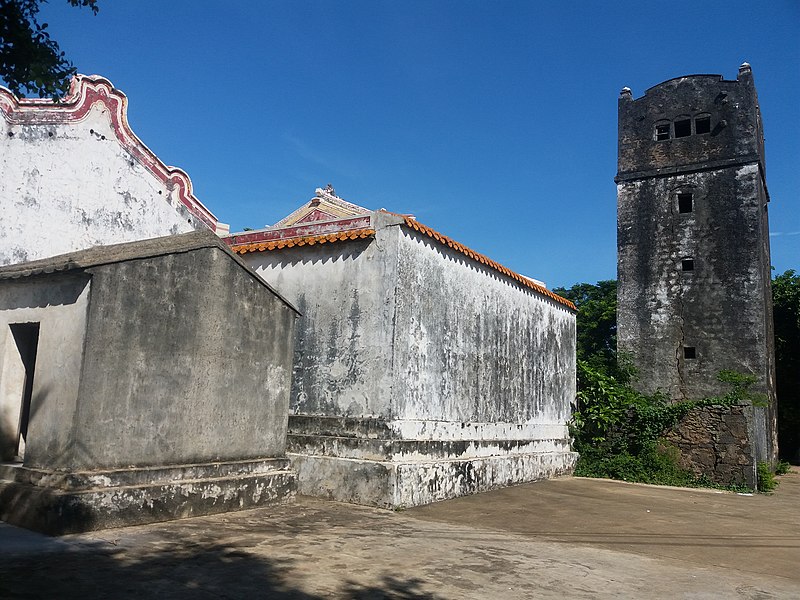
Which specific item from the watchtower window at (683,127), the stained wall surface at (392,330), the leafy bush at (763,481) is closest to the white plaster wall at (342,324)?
the stained wall surface at (392,330)

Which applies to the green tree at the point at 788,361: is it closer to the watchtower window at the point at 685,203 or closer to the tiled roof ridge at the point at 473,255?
the watchtower window at the point at 685,203

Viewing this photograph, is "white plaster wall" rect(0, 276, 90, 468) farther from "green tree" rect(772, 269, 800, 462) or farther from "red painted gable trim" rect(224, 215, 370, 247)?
"green tree" rect(772, 269, 800, 462)

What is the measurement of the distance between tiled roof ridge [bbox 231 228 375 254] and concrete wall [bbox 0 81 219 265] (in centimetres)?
262

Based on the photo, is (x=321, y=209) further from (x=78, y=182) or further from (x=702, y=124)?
(x=702, y=124)

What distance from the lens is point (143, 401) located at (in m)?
7.05

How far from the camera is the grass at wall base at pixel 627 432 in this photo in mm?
14469

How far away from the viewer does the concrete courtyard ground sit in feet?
16.0

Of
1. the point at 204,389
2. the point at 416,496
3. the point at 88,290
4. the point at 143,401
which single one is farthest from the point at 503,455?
the point at 88,290

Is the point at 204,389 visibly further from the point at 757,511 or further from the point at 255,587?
the point at 757,511

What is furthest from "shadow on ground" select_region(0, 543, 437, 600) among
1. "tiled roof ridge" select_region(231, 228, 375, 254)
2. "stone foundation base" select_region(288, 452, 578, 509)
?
"tiled roof ridge" select_region(231, 228, 375, 254)

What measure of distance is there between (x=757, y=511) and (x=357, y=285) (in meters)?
8.04

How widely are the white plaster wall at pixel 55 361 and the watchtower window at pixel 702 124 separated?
22.0m

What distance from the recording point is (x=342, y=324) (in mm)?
9719

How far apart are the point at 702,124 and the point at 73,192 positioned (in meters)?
20.7
